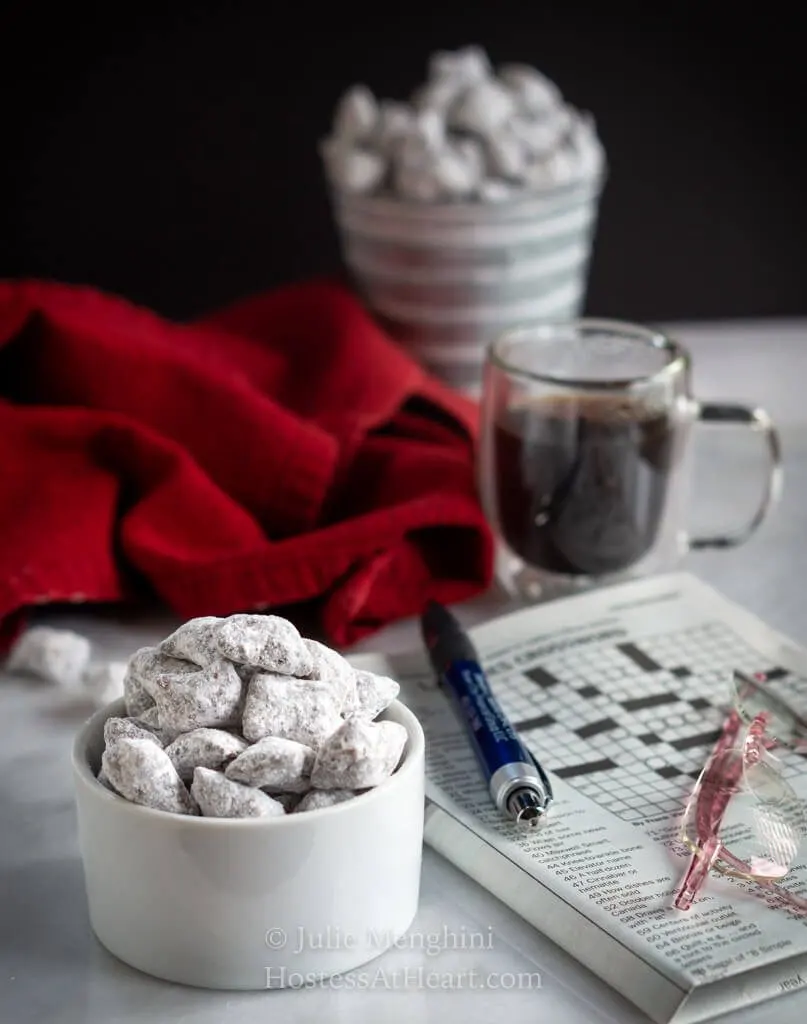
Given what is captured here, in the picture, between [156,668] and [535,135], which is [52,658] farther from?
[535,135]

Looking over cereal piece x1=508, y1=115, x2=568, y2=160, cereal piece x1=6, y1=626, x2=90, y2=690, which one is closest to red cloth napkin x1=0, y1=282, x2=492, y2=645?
cereal piece x1=6, y1=626, x2=90, y2=690

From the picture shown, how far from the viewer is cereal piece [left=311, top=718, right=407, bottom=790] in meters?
0.56

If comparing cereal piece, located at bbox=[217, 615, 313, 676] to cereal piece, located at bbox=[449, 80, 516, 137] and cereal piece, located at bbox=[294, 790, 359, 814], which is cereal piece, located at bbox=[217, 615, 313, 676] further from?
cereal piece, located at bbox=[449, 80, 516, 137]

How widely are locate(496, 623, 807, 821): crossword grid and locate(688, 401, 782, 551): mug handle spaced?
0.44 ft

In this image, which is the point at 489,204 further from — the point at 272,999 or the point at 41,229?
the point at 272,999

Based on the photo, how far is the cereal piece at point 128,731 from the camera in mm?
583

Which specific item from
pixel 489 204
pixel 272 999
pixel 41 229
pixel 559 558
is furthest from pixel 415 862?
pixel 41 229

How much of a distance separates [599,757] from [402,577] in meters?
0.23

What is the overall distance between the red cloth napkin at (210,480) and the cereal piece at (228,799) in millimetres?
329

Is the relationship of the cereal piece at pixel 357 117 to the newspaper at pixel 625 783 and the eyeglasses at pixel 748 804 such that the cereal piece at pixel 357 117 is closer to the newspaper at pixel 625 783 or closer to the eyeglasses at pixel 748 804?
the newspaper at pixel 625 783

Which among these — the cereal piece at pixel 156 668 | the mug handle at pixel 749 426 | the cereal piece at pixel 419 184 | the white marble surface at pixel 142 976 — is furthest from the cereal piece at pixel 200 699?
the cereal piece at pixel 419 184

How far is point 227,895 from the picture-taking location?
1.83 ft

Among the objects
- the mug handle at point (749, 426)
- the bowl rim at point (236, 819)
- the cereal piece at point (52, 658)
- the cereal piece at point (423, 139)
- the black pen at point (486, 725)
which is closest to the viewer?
the bowl rim at point (236, 819)

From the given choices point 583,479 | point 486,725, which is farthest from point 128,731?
point 583,479
